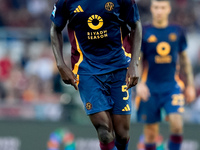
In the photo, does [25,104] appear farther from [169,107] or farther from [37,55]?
[169,107]

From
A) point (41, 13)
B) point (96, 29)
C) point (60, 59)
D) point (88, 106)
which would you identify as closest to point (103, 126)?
point (88, 106)

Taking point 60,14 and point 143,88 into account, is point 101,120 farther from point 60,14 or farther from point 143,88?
point 143,88

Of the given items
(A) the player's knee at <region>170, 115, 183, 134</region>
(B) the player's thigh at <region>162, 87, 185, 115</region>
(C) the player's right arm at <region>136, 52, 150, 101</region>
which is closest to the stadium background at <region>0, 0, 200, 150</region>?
(C) the player's right arm at <region>136, 52, 150, 101</region>

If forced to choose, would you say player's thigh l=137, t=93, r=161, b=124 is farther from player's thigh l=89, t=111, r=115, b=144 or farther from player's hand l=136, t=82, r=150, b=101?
player's thigh l=89, t=111, r=115, b=144

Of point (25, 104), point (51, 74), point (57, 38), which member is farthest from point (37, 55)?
point (57, 38)

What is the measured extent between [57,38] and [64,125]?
5.11 meters

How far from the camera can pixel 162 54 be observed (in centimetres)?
874

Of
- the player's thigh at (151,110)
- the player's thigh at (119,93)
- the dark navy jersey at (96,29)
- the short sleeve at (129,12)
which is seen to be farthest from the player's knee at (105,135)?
the player's thigh at (151,110)

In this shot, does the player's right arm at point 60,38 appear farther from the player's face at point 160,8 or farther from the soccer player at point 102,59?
the player's face at point 160,8

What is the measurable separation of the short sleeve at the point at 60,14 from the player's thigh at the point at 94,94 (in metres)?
0.70

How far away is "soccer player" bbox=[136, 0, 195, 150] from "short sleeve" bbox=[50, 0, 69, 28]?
9.18ft

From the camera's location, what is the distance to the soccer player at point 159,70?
870 centimetres

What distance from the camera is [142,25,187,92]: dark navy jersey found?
873 centimetres

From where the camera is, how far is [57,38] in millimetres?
6254
